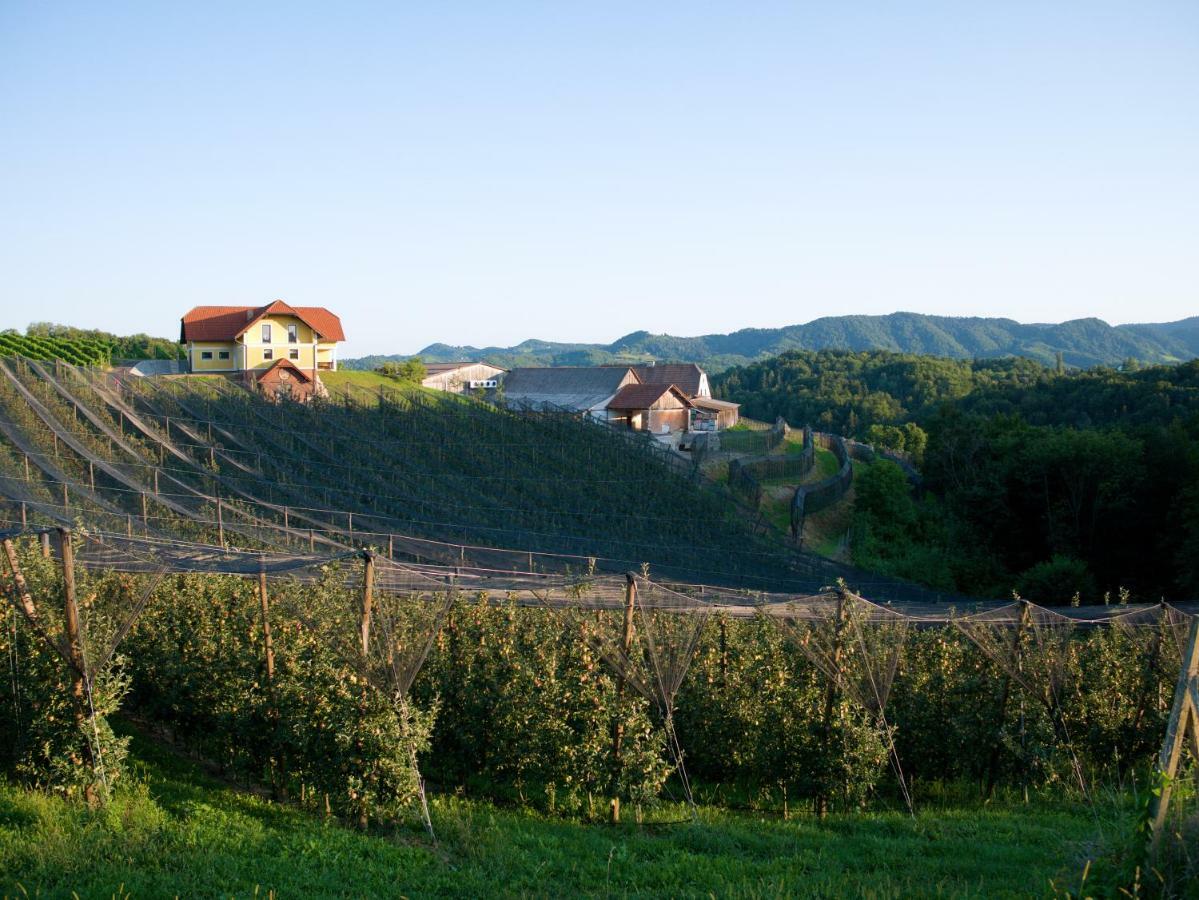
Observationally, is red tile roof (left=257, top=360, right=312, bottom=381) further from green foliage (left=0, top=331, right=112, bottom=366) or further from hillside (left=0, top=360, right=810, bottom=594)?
green foliage (left=0, top=331, right=112, bottom=366)

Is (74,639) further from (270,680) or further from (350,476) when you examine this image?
(350,476)

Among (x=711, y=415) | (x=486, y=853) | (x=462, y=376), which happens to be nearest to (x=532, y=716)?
(x=486, y=853)

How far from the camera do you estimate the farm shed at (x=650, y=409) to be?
42.1m

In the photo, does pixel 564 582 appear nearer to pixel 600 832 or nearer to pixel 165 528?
pixel 600 832

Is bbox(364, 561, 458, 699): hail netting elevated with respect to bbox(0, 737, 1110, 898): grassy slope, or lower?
elevated

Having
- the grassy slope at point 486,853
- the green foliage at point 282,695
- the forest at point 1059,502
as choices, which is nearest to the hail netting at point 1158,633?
the grassy slope at point 486,853

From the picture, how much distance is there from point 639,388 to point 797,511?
571 inches

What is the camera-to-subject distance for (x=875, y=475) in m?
33.6

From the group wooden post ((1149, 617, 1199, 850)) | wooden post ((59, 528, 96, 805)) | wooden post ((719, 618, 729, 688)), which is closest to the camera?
wooden post ((1149, 617, 1199, 850))

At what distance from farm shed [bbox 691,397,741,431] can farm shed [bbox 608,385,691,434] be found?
2785mm

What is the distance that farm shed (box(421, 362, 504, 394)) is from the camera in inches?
2029

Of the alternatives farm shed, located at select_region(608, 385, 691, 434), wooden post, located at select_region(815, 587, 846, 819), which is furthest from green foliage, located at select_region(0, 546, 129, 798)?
farm shed, located at select_region(608, 385, 691, 434)

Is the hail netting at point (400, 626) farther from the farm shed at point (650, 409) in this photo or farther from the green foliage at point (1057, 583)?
the farm shed at point (650, 409)

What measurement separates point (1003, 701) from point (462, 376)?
4651 centimetres
